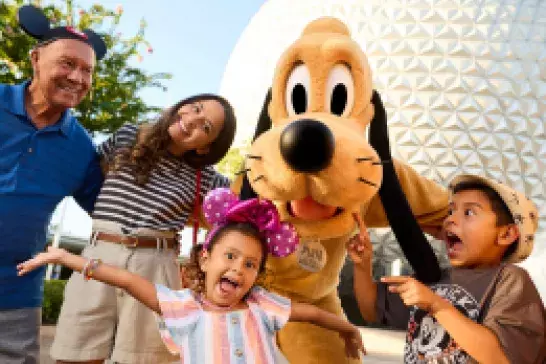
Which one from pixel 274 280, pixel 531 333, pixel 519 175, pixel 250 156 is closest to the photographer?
pixel 531 333

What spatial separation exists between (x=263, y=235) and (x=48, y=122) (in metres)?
1.14

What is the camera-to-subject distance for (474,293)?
1.80 meters

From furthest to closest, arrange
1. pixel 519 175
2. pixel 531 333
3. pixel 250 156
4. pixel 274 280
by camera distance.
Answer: pixel 519 175, pixel 274 280, pixel 250 156, pixel 531 333

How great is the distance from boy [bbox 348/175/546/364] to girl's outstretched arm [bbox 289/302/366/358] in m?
0.14

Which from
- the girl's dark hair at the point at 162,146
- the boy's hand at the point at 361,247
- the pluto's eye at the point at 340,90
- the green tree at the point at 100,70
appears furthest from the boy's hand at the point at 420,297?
the green tree at the point at 100,70

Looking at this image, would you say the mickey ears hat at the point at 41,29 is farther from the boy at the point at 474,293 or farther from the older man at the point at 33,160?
the boy at the point at 474,293

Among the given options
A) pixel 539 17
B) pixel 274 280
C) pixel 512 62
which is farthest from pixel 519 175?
pixel 274 280

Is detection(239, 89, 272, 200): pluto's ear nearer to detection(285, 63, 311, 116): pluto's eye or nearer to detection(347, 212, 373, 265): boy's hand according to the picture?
detection(285, 63, 311, 116): pluto's eye

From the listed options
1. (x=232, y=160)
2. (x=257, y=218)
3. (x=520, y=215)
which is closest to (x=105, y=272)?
(x=257, y=218)

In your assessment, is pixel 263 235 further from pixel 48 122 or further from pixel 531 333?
pixel 48 122

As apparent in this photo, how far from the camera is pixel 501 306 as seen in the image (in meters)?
1.67

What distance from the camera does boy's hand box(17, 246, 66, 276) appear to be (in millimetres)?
1664

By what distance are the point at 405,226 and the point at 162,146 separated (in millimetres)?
1168

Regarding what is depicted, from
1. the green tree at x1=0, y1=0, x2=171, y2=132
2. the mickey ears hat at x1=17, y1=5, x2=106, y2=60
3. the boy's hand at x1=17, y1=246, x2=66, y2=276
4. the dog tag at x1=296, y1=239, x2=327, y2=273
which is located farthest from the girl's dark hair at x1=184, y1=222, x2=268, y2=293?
the green tree at x1=0, y1=0, x2=171, y2=132
